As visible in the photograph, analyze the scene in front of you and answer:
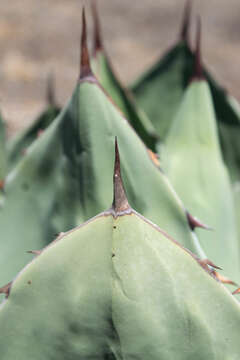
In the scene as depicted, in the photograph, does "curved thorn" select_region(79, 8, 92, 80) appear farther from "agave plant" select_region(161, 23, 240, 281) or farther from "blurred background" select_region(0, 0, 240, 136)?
"blurred background" select_region(0, 0, 240, 136)

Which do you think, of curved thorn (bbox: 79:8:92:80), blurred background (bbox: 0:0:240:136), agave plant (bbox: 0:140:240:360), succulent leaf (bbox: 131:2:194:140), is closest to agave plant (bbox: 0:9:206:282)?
curved thorn (bbox: 79:8:92:80)

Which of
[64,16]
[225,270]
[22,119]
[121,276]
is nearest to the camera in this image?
[121,276]

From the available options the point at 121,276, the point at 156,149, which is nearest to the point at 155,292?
the point at 121,276

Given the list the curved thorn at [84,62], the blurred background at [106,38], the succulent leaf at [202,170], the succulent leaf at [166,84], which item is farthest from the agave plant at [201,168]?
the blurred background at [106,38]

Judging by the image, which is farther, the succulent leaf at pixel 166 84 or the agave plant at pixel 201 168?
the succulent leaf at pixel 166 84

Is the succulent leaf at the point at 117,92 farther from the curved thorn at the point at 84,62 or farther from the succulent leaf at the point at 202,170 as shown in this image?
the curved thorn at the point at 84,62

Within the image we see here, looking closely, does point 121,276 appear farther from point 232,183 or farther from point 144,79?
point 144,79

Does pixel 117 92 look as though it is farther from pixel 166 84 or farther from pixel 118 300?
pixel 118 300
